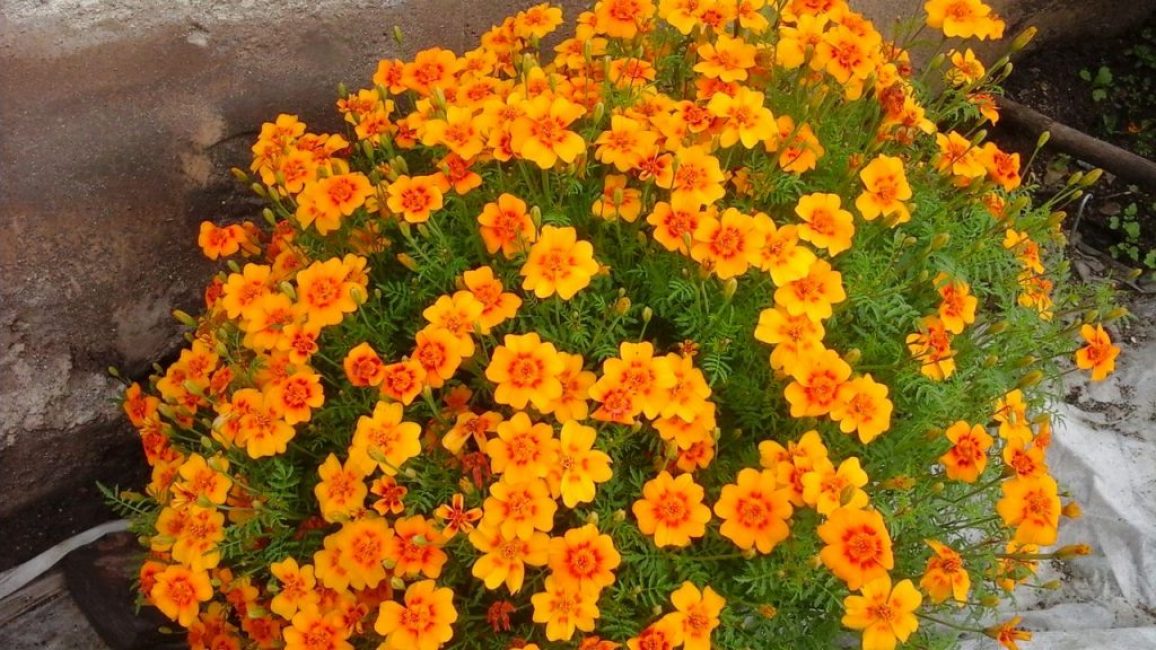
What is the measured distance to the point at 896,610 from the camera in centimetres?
174

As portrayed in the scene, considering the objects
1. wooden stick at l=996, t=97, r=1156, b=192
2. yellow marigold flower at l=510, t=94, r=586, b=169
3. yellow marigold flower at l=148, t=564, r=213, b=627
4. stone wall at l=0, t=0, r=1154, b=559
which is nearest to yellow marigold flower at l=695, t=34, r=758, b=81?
yellow marigold flower at l=510, t=94, r=586, b=169

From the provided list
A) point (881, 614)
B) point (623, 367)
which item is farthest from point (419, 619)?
point (881, 614)

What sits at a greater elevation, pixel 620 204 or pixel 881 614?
pixel 620 204

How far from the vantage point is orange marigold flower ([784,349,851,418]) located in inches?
72.4

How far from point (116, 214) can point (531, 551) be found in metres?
1.58

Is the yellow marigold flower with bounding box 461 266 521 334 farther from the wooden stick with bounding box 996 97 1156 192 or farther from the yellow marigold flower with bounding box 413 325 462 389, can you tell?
the wooden stick with bounding box 996 97 1156 192

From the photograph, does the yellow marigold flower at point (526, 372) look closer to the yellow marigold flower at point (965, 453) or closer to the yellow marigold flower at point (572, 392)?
the yellow marigold flower at point (572, 392)

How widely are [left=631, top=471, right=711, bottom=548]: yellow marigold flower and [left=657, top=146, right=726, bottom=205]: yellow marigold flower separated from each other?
576 millimetres

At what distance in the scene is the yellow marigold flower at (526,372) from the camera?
5.92 feet

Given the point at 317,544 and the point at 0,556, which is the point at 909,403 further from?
the point at 0,556

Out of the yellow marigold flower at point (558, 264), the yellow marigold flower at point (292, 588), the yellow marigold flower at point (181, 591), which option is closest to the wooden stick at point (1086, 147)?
the yellow marigold flower at point (558, 264)

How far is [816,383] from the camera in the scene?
185 centimetres

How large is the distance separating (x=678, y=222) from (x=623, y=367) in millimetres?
349

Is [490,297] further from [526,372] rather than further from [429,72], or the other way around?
[429,72]
